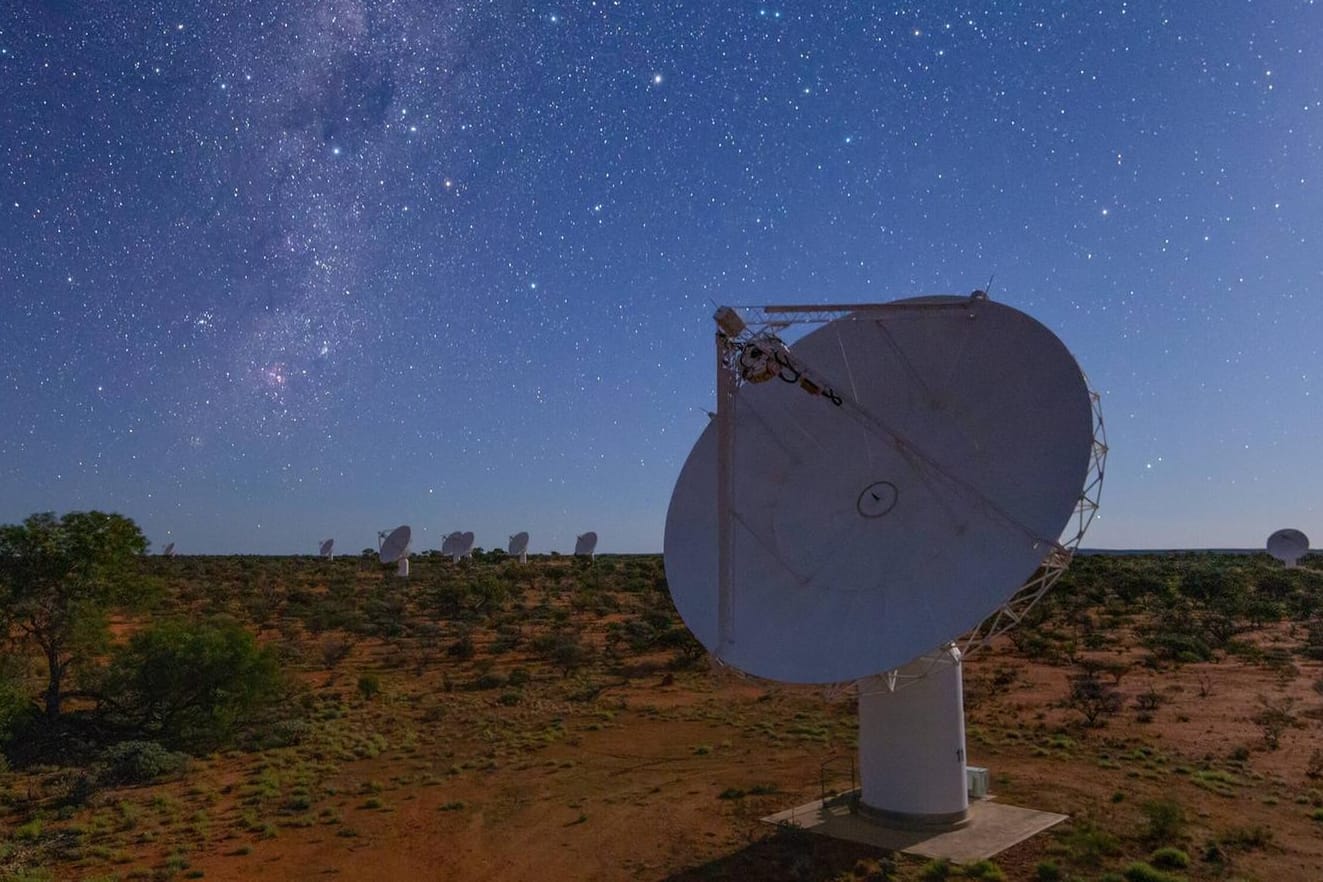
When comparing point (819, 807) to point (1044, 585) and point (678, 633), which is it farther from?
point (678, 633)

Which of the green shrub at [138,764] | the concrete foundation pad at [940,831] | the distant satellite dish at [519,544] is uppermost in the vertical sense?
the distant satellite dish at [519,544]

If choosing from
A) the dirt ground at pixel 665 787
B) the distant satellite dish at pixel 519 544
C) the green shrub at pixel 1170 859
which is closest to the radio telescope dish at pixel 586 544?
the distant satellite dish at pixel 519 544

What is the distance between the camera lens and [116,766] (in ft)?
69.7

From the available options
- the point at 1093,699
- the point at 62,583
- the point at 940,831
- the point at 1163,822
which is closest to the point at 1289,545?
the point at 1093,699

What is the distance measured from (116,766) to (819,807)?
1660 cm

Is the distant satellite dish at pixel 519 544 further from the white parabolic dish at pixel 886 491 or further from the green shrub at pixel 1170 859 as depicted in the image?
the green shrub at pixel 1170 859

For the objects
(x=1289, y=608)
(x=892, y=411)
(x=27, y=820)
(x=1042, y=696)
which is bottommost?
(x=27, y=820)

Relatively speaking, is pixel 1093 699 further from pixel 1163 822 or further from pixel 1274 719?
pixel 1163 822

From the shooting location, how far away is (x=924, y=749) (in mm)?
16000

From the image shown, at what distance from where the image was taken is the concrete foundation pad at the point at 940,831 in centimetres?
1507

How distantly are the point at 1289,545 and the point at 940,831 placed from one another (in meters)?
73.3

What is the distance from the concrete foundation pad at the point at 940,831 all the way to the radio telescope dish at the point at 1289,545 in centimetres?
7063

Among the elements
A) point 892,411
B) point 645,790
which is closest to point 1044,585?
point 892,411

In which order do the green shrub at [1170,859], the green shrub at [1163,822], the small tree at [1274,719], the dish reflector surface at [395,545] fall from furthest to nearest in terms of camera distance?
the dish reflector surface at [395,545] < the small tree at [1274,719] < the green shrub at [1163,822] < the green shrub at [1170,859]
